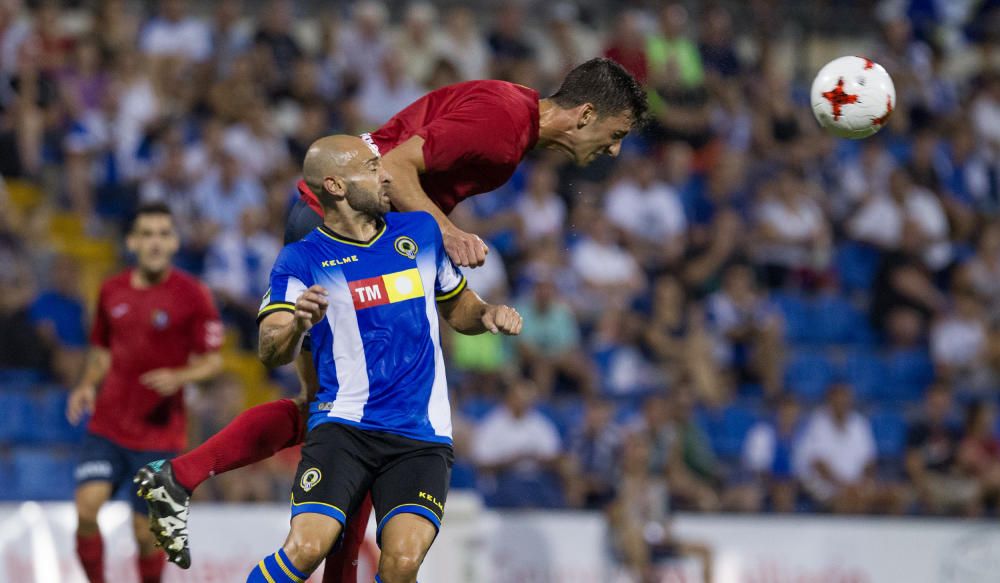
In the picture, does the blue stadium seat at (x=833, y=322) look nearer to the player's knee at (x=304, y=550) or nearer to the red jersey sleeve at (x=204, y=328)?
the red jersey sleeve at (x=204, y=328)

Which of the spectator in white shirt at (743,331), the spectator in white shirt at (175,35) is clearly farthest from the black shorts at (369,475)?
the spectator in white shirt at (175,35)

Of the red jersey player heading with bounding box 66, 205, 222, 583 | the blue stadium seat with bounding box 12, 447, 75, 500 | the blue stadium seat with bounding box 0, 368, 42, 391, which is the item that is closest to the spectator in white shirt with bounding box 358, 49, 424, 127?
the blue stadium seat with bounding box 0, 368, 42, 391

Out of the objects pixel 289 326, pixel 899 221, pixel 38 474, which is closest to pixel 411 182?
pixel 289 326

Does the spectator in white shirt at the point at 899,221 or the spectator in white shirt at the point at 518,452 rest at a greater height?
the spectator in white shirt at the point at 899,221

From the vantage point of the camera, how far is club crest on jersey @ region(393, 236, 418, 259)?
21.2ft

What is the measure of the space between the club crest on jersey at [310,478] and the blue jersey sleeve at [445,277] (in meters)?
1.02

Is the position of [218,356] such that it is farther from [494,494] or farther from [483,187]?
[494,494]

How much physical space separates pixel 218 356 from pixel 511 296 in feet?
18.0

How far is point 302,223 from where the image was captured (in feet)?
22.6

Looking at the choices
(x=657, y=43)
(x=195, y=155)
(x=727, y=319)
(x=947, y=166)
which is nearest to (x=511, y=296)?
(x=727, y=319)

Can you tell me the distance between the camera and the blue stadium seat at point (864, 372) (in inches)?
615

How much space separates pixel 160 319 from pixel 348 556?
284 centimetres

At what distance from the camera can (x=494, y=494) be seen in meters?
12.4

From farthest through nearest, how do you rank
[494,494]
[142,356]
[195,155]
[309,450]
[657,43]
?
[657,43] < [195,155] < [494,494] < [142,356] < [309,450]
